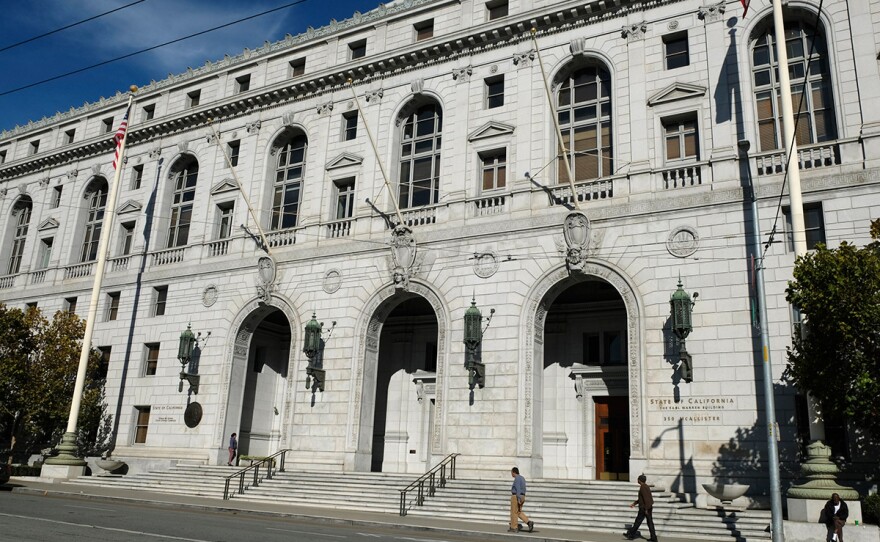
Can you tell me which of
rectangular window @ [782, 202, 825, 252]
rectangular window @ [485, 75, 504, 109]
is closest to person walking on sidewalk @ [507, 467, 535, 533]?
rectangular window @ [782, 202, 825, 252]

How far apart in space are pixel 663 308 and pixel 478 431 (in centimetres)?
822

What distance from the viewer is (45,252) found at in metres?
45.6

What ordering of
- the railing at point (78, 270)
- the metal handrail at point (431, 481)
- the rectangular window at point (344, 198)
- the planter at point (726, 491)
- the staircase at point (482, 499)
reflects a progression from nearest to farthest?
the planter at point (726, 491) < the staircase at point (482, 499) < the metal handrail at point (431, 481) < the rectangular window at point (344, 198) < the railing at point (78, 270)

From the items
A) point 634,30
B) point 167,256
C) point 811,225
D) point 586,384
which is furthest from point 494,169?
point 167,256

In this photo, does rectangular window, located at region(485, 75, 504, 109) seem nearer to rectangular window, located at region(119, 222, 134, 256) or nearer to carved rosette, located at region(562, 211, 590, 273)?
carved rosette, located at region(562, 211, 590, 273)

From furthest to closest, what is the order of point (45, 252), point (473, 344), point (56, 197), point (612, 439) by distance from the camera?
point (56, 197)
point (45, 252)
point (612, 439)
point (473, 344)

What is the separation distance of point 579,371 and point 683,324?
23.2ft

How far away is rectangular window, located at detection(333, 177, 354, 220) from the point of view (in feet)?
113

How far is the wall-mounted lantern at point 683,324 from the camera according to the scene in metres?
23.8

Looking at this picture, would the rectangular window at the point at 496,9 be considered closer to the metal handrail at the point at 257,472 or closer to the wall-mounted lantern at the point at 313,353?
the wall-mounted lantern at the point at 313,353

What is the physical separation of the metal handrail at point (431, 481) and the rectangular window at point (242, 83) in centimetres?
2416

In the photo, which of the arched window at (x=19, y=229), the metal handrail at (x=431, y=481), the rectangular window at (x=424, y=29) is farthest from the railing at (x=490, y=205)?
the arched window at (x=19, y=229)

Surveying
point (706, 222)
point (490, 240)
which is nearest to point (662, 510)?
point (706, 222)

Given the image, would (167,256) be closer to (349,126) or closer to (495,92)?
(349,126)
